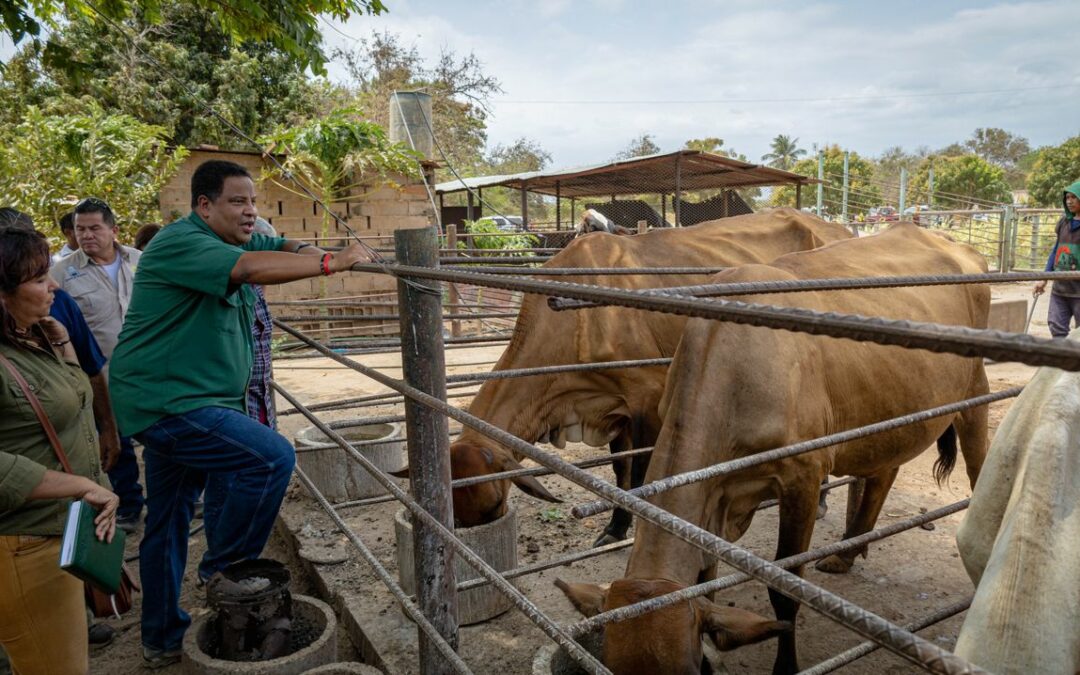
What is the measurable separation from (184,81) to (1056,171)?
1212 inches

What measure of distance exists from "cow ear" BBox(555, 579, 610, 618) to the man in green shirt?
1155 mm

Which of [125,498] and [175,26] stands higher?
[175,26]

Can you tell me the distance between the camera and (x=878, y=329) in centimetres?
91

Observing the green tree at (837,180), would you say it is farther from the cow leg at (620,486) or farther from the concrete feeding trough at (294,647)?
the concrete feeding trough at (294,647)

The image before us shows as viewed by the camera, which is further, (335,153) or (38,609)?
(335,153)

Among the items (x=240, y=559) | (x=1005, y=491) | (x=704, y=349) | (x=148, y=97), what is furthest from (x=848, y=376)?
(x=148, y=97)

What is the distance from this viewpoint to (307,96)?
17844mm

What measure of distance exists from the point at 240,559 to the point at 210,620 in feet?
0.96

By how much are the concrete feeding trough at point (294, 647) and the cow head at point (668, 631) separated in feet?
3.78

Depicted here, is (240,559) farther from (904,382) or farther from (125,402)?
(904,382)

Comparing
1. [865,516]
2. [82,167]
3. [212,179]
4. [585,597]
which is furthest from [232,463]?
[82,167]

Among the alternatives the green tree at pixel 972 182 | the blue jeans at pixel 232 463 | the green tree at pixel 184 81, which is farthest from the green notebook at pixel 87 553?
the green tree at pixel 972 182

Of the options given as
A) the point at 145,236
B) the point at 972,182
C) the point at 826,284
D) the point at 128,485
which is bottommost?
the point at 128,485

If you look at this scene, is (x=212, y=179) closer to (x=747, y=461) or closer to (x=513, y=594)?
(x=513, y=594)
